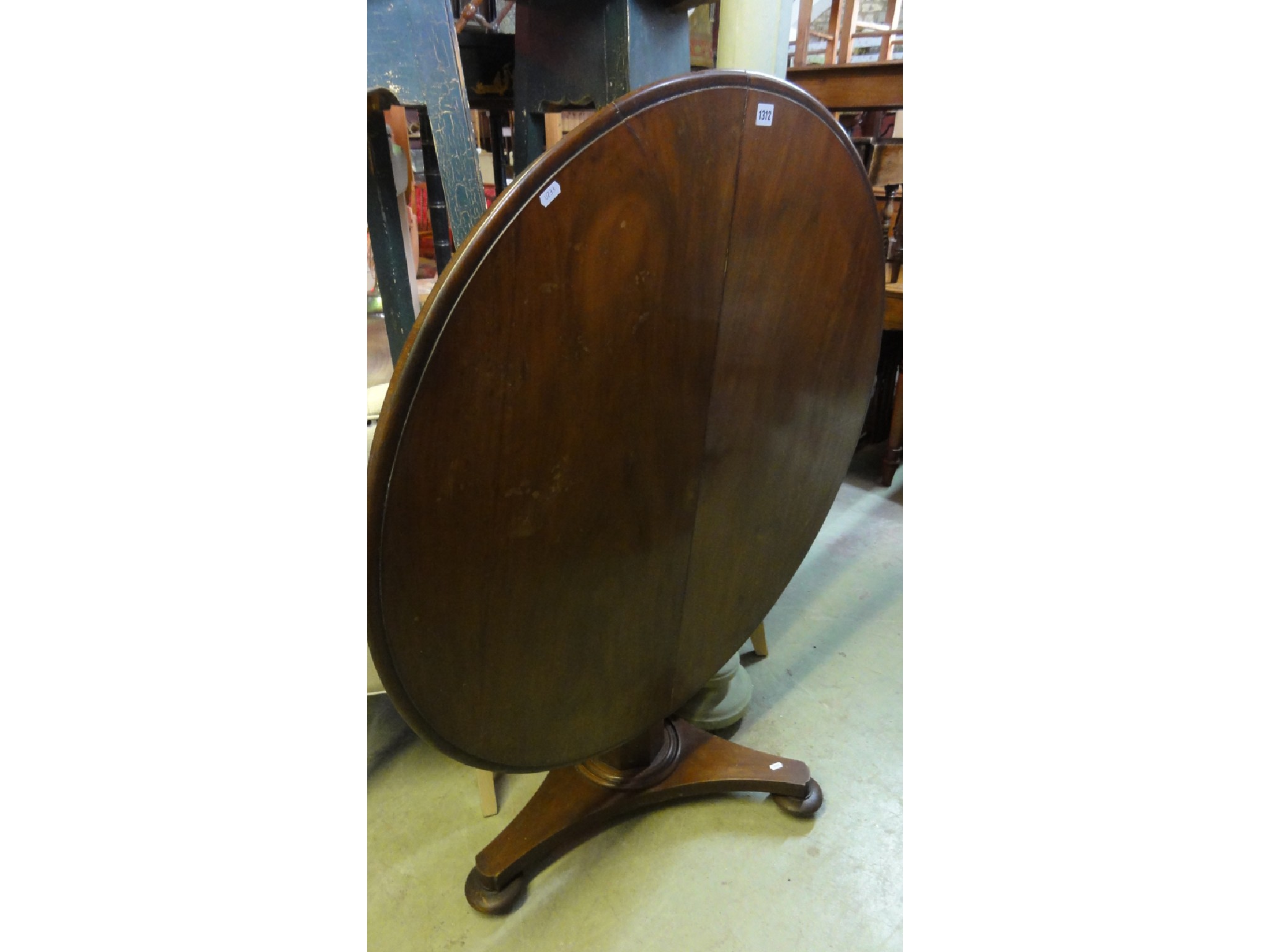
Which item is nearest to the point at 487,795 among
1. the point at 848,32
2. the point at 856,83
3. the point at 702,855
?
the point at 702,855

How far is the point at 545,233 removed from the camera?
2.39ft

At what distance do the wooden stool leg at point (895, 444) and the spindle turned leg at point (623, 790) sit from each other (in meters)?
1.63

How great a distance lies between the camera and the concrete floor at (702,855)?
1.28 metres

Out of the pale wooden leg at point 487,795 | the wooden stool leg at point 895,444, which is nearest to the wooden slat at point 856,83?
the wooden stool leg at point 895,444

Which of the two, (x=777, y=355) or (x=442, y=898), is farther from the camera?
(x=442, y=898)

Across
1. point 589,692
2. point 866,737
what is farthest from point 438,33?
point 866,737

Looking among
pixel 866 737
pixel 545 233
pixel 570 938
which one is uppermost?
pixel 545 233

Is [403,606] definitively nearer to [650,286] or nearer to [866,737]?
[650,286]

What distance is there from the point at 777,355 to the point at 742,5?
0.61 m

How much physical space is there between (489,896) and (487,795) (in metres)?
0.22

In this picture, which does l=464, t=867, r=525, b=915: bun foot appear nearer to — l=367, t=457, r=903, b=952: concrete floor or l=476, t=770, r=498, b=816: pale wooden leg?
l=367, t=457, r=903, b=952: concrete floor

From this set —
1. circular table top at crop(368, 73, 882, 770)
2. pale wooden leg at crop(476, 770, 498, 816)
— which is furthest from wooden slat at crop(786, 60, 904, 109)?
pale wooden leg at crop(476, 770, 498, 816)

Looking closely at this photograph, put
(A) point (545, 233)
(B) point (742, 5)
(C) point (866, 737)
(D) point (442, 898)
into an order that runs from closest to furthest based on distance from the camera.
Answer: (A) point (545, 233) < (B) point (742, 5) < (D) point (442, 898) < (C) point (866, 737)

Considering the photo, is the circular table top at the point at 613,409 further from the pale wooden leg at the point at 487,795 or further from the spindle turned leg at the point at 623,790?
the pale wooden leg at the point at 487,795
